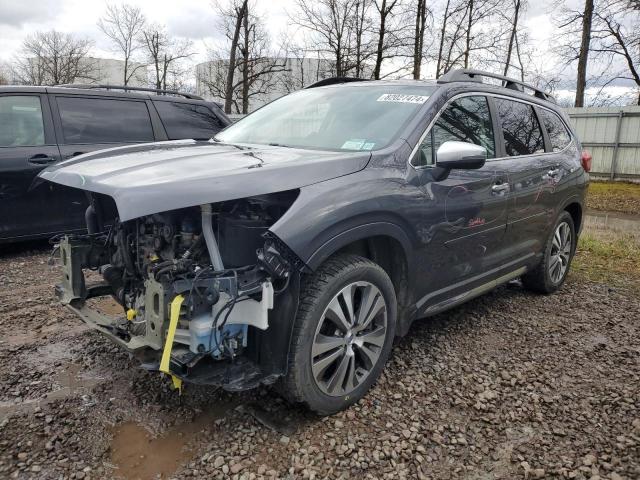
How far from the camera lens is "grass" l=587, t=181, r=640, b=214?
11.9 m

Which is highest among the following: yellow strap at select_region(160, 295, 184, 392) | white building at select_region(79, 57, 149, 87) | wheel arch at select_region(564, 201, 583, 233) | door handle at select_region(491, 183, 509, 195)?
white building at select_region(79, 57, 149, 87)

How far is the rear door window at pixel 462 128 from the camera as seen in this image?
313 cm

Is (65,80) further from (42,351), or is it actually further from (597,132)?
(42,351)

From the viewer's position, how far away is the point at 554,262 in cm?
488

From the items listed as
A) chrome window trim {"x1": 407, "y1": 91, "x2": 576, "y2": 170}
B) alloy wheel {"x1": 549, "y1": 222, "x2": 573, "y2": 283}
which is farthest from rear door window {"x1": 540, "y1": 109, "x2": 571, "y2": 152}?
alloy wheel {"x1": 549, "y1": 222, "x2": 573, "y2": 283}

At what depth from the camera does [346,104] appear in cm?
350

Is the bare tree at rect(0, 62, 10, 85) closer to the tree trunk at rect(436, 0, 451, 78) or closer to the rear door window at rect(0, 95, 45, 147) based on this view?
the tree trunk at rect(436, 0, 451, 78)

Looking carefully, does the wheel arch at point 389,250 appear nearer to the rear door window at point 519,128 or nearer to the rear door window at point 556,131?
the rear door window at point 519,128

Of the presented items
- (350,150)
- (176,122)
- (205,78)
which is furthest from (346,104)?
(205,78)

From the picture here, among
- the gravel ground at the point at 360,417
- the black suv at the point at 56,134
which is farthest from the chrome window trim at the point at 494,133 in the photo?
the black suv at the point at 56,134

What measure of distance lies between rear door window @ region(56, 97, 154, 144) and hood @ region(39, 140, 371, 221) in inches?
126

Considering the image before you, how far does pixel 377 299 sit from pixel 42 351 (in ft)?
7.55

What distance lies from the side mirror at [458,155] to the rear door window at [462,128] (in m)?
0.16

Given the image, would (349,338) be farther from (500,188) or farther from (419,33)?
(419,33)
